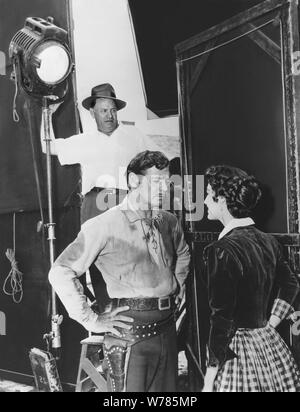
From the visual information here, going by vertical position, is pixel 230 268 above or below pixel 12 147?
below

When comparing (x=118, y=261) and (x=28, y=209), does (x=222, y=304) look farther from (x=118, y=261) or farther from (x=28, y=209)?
(x=28, y=209)

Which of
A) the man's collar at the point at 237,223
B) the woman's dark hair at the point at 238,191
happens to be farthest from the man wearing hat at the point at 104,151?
the man's collar at the point at 237,223

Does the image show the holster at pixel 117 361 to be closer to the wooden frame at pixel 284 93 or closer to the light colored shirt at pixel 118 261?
the light colored shirt at pixel 118 261

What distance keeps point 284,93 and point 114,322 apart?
1.51m

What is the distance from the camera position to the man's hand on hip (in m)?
2.51

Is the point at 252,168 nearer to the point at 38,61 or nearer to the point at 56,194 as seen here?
the point at 56,194

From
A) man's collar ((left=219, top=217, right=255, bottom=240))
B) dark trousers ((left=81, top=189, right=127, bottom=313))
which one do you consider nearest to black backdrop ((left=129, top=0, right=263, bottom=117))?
dark trousers ((left=81, top=189, right=127, bottom=313))

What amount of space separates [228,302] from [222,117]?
1.03m

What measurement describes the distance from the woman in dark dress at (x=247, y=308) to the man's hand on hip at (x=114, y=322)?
461 millimetres

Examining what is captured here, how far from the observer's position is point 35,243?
3035 millimetres

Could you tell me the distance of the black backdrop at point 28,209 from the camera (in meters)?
2.85

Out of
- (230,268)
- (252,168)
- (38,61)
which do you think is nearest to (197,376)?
(230,268)

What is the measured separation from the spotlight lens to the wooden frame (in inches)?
26.7

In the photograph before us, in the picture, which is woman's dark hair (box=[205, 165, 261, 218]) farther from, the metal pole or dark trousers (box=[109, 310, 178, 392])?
the metal pole
